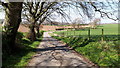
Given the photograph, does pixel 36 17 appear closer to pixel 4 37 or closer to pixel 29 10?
pixel 29 10

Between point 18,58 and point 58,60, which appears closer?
point 58,60

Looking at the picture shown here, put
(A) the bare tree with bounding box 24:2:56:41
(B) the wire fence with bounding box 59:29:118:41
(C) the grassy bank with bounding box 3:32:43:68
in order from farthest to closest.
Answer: (A) the bare tree with bounding box 24:2:56:41, (B) the wire fence with bounding box 59:29:118:41, (C) the grassy bank with bounding box 3:32:43:68

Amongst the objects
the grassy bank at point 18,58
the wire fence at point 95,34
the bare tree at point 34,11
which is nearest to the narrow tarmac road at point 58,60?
the grassy bank at point 18,58

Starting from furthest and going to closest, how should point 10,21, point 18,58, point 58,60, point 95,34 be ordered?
point 95,34 < point 10,21 < point 18,58 < point 58,60

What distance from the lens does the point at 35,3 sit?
2241 centimetres

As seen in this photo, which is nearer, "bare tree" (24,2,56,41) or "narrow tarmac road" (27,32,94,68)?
"narrow tarmac road" (27,32,94,68)

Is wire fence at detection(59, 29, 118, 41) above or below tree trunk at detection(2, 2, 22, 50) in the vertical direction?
below

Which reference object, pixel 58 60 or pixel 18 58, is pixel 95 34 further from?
pixel 18 58

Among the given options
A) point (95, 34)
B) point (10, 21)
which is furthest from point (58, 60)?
point (95, 34)

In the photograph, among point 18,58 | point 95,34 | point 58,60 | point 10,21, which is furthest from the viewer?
point 95,34

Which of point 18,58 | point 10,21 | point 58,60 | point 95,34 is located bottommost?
point 95,34

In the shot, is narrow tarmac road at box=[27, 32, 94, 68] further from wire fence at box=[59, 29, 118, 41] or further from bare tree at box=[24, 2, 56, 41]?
bare tree at box=[24, 2, 56, 41]

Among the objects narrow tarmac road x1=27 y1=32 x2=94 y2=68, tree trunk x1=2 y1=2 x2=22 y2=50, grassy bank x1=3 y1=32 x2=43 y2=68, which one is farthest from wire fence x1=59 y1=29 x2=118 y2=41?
tree trunk x1=2 y1=2 x2=22 y2=50

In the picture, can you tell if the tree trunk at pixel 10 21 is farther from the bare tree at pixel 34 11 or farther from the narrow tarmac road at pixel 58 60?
the bare tree at pixel 34 11
